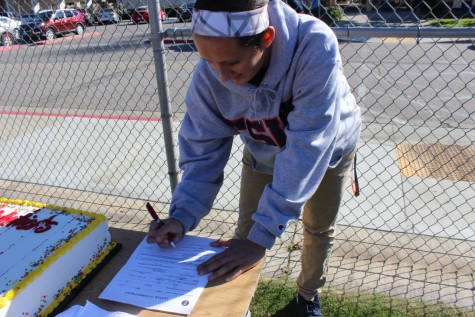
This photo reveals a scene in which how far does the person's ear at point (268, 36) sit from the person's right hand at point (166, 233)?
0.73 metres

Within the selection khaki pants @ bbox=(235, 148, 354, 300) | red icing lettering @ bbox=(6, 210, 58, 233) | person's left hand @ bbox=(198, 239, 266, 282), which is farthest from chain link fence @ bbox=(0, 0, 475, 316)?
person's left hand @ bbox=(198, 239, 266, 282)

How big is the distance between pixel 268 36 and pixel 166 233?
0.79 m

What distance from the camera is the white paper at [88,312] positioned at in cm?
127

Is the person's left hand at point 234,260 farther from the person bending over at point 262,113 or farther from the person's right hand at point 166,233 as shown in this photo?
the person's right hand at point 166,233

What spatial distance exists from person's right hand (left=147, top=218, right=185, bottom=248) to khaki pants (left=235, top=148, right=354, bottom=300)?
0.59m

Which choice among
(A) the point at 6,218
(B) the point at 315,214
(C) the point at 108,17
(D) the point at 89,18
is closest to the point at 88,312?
(A) the point at 6,218

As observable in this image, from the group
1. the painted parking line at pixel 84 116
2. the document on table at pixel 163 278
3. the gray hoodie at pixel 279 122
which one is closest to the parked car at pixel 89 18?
the painted parking line at pixel 84 116

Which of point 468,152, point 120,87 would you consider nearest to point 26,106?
point 120,87

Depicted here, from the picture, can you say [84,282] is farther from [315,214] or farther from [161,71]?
[161,71]

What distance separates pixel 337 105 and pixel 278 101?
0.20m

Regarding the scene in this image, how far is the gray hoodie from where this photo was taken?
130cm

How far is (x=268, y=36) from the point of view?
1.25m

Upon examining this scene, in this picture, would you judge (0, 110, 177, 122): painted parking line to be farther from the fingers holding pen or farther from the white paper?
the white paper

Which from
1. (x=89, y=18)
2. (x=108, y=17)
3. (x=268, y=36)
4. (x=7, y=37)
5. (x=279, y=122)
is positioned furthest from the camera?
(x=7, y=37)
